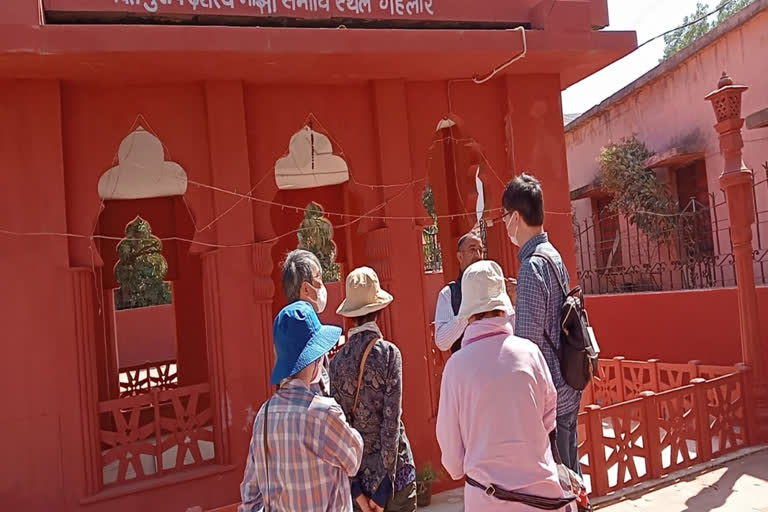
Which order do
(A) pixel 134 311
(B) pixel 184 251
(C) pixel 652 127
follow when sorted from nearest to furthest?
(B) pixel 184 251 → (C) pixel 652 127 → (A) pixel 134 311

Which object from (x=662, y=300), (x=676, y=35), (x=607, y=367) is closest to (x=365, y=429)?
(x=607, y=367)

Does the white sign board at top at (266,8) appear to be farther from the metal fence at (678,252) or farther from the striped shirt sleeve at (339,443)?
the metal fence at (678,252)

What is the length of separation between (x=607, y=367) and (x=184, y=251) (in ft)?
20.5

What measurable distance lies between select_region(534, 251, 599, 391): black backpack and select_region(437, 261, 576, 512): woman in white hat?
48cm

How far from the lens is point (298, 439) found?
2.33m

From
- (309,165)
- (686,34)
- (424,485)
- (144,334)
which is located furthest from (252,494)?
(686,34)

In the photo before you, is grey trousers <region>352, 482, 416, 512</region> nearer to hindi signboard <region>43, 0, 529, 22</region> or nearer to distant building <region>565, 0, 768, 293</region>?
hindi signboard <region>43, 0, 529, 22</region>

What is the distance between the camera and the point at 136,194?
30.2 feet

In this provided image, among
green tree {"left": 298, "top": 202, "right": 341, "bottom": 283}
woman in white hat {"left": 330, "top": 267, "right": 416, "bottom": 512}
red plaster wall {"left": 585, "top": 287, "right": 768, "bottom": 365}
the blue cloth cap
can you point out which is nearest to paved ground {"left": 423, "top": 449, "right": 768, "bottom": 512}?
red plaster wall {"left": 585, "top": 287, "right": 768, "bottom": 365}

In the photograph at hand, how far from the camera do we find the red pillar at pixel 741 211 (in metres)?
6.41

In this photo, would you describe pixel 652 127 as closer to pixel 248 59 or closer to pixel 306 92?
pixel 306 92

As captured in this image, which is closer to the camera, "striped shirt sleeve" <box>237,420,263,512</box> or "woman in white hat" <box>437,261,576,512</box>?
"woman in white hat" <box>437,261,576,512</box>

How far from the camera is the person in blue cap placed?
2338mm

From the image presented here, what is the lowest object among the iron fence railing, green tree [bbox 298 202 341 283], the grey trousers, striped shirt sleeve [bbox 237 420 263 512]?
the grey trousers
